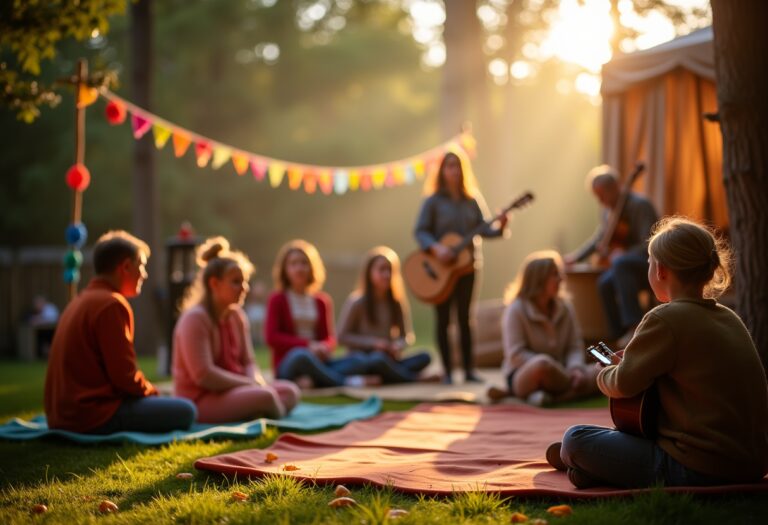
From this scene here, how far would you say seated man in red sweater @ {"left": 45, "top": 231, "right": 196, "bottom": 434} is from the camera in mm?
4652

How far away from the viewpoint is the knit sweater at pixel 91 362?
4645 millimetres

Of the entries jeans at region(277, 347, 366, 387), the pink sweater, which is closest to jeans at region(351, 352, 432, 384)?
jeans at region(277, 347, 366, 387)

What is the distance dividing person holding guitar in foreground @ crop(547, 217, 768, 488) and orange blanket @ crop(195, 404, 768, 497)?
10cm

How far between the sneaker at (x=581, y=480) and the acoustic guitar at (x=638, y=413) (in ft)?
0.73

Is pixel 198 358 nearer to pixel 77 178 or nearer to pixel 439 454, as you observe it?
pixel 439 454

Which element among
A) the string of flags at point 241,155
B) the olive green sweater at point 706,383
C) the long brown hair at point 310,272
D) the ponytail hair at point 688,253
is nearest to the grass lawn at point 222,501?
the olive green sweater at point 706,383

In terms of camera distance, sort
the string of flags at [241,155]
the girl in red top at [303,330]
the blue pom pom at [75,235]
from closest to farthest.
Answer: the blue pom pom at [75,235]
the string of flags at [241,155]
the girl in red top at [303,330]

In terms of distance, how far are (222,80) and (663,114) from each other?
16361 mm

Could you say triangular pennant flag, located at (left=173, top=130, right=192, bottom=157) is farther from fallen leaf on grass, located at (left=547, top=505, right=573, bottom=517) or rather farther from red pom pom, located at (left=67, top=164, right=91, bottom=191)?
fallen leaf on grass, located at (left=547, top=505, right=573, bottom=517)

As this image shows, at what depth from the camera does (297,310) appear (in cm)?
778

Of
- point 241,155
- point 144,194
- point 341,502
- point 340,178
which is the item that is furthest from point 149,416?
point 144,194

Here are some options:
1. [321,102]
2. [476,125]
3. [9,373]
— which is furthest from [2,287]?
[321,102]

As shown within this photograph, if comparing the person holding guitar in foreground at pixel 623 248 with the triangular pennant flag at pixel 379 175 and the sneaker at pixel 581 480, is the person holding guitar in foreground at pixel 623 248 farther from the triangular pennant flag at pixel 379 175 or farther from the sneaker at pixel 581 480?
the sneaker at pixel 581 480

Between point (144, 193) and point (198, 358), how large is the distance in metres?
7.61
